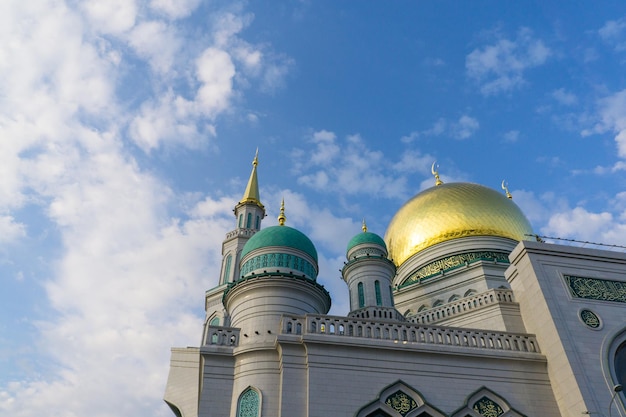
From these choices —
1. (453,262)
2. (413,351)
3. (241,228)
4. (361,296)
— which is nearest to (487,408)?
(413,351)

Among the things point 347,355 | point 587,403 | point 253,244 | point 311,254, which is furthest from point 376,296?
point 587,403

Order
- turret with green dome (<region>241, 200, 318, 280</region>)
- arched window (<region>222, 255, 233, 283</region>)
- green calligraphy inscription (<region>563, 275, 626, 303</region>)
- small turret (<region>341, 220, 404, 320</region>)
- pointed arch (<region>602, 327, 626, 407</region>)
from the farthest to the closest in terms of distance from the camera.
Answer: arched window (<region>222, 255, 233, 283</region>)
small turret (<region>341, 220, 404, 320</region>)
turret with green dome (<region>241, 200, 318, 280</region>)
green calligraphy inscription (<region>563, 275, 626, 303</region>)
pointed arch (<region>602, 327, 626, 407</region>)

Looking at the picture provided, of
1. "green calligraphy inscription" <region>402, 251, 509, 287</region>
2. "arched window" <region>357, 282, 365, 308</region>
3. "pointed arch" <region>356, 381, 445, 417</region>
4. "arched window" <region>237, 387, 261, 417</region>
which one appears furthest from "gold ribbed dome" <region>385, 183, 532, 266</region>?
"arched window" <region>237, 387, 261, 417</region>

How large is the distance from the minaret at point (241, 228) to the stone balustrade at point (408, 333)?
11427 mm

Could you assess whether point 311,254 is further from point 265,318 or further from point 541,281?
point 541,281

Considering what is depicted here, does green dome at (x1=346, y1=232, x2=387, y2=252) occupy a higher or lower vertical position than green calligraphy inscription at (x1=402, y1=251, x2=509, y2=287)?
lower

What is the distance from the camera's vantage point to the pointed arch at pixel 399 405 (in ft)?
31.0

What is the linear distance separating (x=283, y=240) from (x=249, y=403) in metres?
4.68

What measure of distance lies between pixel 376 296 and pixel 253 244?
5.37 metres

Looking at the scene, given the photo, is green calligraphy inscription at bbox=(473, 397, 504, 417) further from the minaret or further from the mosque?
the minaret

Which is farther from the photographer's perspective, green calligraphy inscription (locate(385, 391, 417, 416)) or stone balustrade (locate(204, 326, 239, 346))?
stone balustrade (locate(204, 326, 239, 346))

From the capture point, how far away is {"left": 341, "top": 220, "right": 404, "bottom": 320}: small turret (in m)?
16.0

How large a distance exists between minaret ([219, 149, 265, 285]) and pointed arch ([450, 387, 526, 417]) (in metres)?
13.3

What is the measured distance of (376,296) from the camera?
1662 centimetres
